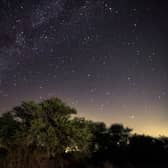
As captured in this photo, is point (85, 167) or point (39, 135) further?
point (85, 167)

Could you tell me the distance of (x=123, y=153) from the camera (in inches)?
1871

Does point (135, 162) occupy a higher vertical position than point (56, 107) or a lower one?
lower

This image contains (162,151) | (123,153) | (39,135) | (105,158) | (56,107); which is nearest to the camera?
(39,135)

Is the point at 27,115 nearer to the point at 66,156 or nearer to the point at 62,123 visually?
the point at 62,123

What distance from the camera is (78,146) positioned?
35281mm

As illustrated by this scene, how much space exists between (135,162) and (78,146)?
1187 centimetres

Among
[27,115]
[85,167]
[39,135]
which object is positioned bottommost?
[85,167]

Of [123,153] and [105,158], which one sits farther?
[123,153]

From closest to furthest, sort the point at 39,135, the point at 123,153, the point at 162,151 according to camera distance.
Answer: the point at 39,135
the point at 123,153
the point at 162,151

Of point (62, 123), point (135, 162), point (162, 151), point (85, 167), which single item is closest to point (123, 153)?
point (135, 162)

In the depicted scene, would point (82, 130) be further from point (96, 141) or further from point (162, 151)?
point (162, 151)

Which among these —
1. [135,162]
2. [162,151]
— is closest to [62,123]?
[135,162]

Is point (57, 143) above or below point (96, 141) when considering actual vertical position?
below

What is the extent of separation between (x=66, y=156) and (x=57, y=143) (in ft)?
15.5
